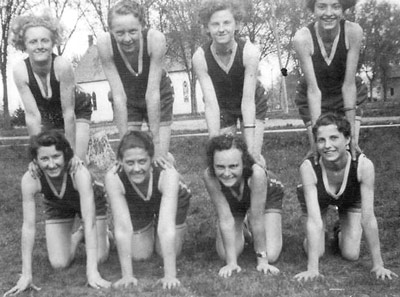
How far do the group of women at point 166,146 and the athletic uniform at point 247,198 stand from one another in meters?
0.01

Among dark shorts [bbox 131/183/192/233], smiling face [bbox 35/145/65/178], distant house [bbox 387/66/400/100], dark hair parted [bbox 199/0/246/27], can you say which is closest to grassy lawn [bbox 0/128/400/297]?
dark shorts [bbox 131/183/192/233]

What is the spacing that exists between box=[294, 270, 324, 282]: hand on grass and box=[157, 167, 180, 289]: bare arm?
95 cm

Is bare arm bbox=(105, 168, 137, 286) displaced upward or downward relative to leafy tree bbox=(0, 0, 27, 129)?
downward

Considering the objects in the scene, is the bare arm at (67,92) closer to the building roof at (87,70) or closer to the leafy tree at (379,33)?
the building roof at (87,70)

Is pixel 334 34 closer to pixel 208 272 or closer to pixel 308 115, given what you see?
pixel 308 115

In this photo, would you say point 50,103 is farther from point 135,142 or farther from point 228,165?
point 228,165

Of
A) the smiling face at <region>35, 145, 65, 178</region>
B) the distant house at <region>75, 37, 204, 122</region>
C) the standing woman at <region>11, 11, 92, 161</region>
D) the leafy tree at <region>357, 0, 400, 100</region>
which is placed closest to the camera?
the smiling face at <region>35, 145, 65, 178</region>

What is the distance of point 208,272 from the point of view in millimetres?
4621

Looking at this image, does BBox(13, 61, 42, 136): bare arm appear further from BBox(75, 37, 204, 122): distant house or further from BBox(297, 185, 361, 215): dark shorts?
BBox(75, 37, 204, 122): distant house

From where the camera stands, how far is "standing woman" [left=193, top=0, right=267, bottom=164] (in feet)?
15.7

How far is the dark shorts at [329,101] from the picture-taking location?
5305mm

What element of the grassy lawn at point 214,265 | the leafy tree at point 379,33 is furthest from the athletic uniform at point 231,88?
the leafy tree at point 379,33

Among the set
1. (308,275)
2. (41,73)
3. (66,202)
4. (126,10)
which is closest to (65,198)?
(66,202)

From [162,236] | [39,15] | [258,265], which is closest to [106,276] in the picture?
[162,236]
